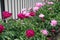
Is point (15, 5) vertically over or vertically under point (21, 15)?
under

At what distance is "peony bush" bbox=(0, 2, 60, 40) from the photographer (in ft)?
5.49

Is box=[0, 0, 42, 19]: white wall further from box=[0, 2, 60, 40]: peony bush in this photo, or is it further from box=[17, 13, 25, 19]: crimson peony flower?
box=[17, 13, 25, 19]: crimson peony flower

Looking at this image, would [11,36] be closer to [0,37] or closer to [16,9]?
[0,37]

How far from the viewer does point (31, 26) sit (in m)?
1.87

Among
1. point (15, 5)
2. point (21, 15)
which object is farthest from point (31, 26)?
point (15, 5)

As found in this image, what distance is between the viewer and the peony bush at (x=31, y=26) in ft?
5.49

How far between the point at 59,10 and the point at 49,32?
0.66 m

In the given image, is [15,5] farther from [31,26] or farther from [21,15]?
→ [31,26]

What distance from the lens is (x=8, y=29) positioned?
71.0 inches

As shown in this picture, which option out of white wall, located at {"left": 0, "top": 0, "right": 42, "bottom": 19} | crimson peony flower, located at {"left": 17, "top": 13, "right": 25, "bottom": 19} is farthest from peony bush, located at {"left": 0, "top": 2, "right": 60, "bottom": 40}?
white wall, located at {"left": 0, "top": 0, "right": 42, "bottom": 19}

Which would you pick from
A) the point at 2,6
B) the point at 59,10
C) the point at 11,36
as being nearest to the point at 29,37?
the point at 11,36

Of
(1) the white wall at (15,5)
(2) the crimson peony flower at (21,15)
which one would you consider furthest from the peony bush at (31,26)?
(1) the white wall at (15,5)

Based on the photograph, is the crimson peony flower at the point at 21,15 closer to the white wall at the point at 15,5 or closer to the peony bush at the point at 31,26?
the peony bush at the point at 31,26

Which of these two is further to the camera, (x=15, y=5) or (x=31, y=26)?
(x=15, y=5)
